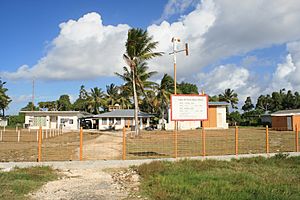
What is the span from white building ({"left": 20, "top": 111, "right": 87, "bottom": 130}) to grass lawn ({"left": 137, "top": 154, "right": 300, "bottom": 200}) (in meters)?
42.7

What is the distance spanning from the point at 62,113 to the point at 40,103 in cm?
2914

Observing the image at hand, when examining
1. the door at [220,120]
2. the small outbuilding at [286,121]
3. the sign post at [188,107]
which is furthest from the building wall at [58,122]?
the sign post at [188,107]

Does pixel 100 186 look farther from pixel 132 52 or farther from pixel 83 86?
pixel 83 86

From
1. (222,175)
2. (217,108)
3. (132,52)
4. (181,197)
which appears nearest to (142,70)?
(132,52)

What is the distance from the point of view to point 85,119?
57938 mm

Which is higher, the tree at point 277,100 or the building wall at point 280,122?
the tree at point 277,100

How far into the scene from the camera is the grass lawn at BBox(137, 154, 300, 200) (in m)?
7.00

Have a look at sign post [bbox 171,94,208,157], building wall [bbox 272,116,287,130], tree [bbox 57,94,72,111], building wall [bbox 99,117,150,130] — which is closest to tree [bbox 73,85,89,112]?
tree [bbox 57,94,72,111]

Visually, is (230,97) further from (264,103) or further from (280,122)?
(280,122)

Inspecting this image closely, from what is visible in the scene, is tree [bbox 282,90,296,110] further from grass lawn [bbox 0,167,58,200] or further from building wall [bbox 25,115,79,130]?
grass lawn [bbox 0,167,58,200]

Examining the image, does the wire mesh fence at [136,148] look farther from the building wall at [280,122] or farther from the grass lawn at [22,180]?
the building wall at [280,122]

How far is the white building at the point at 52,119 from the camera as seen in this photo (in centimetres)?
5197

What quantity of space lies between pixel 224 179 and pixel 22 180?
5.51 meters

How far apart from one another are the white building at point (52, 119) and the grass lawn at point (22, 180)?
4242 centimetres
